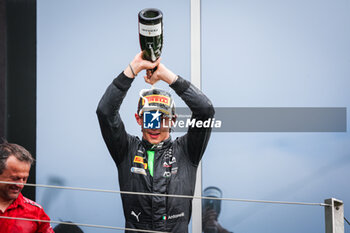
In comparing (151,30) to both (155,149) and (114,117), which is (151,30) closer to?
(114,117)

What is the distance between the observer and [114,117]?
1.53 meters

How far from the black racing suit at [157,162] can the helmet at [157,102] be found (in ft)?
0.37

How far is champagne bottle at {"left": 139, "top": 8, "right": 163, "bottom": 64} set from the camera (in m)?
1.34

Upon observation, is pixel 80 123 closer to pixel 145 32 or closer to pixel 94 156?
pixel 94 156

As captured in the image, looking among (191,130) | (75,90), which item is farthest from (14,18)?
(191,130)

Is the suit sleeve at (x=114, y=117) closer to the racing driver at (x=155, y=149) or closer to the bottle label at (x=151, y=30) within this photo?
the racing driver at (x=155, y=149)

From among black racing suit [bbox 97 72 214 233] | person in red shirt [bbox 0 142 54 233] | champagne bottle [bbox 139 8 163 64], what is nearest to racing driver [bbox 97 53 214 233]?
black racing suit [bbox 97 72 214 233]

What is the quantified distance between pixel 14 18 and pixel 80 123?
607 mm

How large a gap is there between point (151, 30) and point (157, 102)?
0.38 meters

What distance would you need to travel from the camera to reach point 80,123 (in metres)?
1.80

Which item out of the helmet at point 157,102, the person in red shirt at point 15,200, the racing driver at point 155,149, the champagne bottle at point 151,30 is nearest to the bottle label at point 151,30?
the champagne bottle at point 151,30

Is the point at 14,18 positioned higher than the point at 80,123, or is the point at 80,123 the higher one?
the point at 14,18

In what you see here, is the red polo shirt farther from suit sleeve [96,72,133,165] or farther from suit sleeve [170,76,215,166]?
suit sleeve [170,76,215,166]

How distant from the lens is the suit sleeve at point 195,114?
60.0 inches
